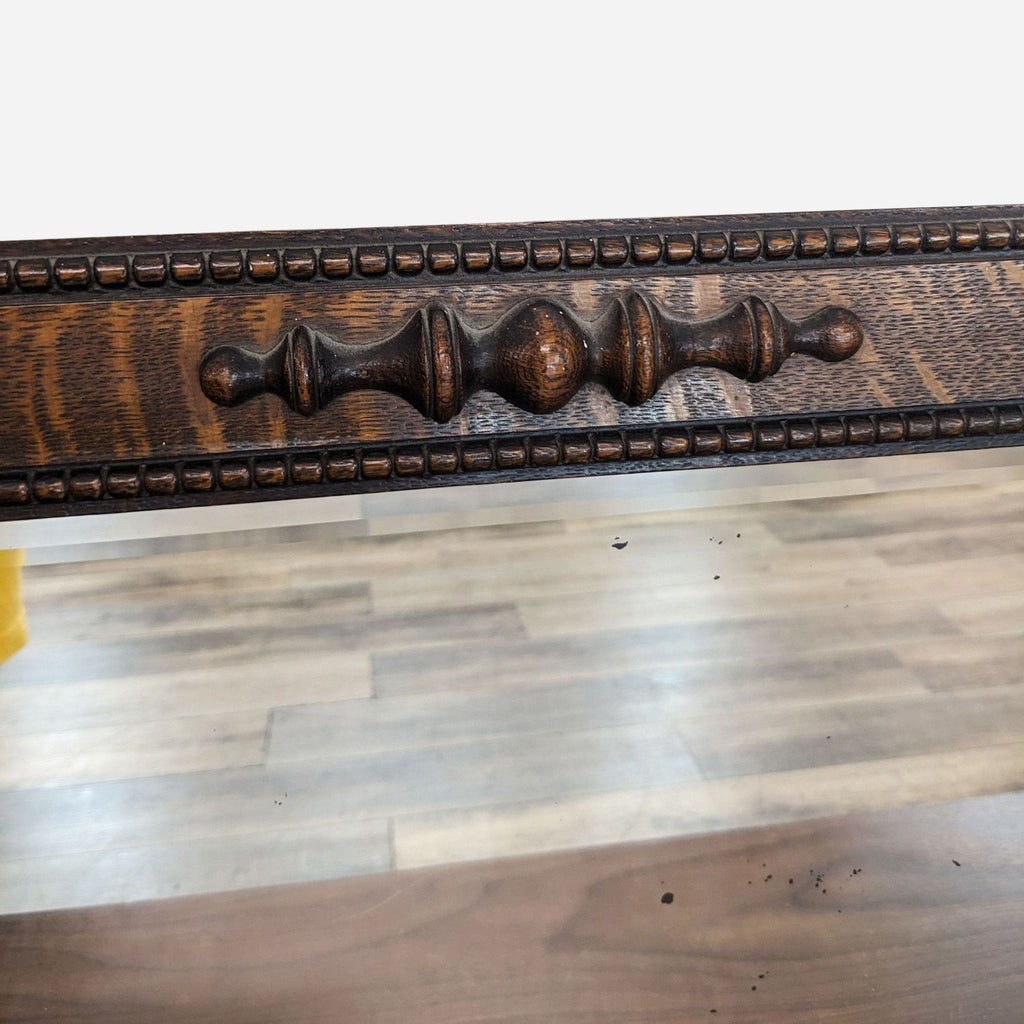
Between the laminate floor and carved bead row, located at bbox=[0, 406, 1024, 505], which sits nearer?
carved bead row, located at bbox=[0, 406, 1024, 505]

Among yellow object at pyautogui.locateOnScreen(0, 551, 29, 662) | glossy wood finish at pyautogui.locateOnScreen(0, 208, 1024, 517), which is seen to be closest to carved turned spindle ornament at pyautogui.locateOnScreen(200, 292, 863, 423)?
glossy wood finish at pyautogui.locateOnScreen(0, 208, 1024, 517)

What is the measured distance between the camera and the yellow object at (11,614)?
0.45 metres

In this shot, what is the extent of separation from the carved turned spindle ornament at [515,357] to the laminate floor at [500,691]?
25cm

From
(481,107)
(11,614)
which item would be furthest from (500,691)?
(481,107)

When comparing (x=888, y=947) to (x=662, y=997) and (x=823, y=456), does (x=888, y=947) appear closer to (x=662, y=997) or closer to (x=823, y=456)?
(x=662, y=997)

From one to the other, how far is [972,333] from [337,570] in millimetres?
376

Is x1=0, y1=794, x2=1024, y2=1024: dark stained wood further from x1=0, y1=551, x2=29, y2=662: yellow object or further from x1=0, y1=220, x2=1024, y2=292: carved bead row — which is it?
x1=0, y1=220, x2=1024, y2=292: carved bead row

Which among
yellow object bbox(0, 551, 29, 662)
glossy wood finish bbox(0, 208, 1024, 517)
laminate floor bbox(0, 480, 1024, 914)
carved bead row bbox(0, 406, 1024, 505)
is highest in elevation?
glossy wood finish bbox(0, 208, 1024, 517)

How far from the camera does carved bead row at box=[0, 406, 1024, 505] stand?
0.85ft

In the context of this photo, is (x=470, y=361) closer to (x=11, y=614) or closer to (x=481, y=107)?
(x=481, y=107)

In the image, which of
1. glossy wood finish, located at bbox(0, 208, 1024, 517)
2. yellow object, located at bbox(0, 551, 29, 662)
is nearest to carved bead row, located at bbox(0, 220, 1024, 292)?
glossy wood finish, located at bbox(0, 208, 1024, 517)

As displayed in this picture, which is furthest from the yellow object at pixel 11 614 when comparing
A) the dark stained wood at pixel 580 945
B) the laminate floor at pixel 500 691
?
the dark stained wood at pixel 580 945

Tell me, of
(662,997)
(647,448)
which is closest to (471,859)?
(662,997)

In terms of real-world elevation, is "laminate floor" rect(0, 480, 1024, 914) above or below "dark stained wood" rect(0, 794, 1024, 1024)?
above
